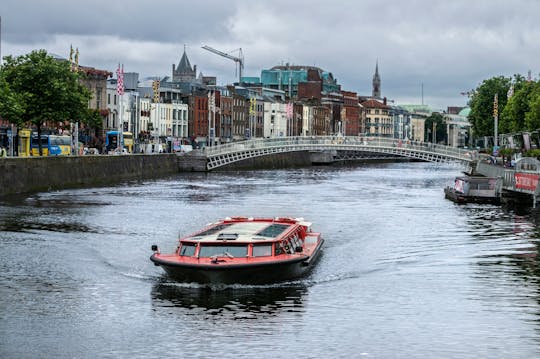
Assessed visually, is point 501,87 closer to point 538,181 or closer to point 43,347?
point 538,181

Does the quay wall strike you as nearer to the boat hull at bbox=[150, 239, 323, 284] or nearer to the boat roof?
the boat roof

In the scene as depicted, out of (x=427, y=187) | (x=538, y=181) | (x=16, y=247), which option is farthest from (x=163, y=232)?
(x=427, y=187)

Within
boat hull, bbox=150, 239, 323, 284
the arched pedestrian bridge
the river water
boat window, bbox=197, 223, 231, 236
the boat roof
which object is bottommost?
the river water

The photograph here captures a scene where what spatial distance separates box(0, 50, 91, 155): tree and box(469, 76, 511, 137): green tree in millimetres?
75647

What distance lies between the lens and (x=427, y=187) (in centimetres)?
9025

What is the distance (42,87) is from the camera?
81938 mm

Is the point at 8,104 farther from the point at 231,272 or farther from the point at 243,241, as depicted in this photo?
the point at 231,272

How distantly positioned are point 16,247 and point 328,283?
13.3 meters

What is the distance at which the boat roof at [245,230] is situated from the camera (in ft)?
112

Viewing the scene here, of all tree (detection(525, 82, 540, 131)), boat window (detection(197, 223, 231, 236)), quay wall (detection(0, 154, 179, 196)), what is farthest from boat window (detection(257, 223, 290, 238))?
tree (detection(525, 82, 540, 131))

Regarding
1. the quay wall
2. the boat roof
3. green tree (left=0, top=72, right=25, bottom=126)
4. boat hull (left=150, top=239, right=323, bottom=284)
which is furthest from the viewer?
green tree (left=0, top=72, right=25, bottom=126)

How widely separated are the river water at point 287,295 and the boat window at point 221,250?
102cm

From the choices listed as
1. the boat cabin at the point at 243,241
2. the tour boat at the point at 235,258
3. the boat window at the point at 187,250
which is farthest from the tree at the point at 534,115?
the boat window at the point at 187,250

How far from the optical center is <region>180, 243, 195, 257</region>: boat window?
3309cm
